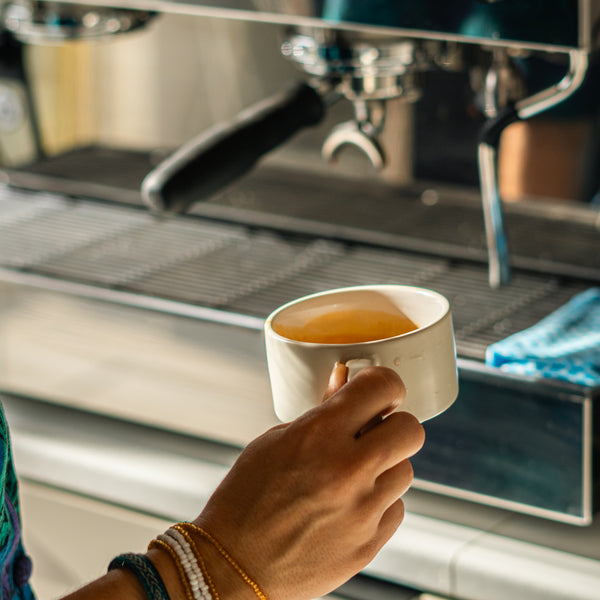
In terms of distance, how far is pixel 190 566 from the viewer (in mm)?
492

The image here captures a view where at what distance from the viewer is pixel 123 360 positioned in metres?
0.91

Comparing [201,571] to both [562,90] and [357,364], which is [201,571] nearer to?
[357,364]

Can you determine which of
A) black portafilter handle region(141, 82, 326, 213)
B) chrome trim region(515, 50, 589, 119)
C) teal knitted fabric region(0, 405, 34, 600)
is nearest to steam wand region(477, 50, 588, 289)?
chrome trim region(515, 50, 589, 119)

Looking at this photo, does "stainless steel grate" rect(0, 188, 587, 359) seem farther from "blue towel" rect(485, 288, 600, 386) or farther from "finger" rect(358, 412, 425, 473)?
"finger" rect(358, 412, 425, 473)

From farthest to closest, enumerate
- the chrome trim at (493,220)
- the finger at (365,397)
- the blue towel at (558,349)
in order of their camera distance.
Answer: the chrome trim at (493,220), the blue towel at (558,349), the finger at (365,397)

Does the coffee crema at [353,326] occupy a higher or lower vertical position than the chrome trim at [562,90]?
lower

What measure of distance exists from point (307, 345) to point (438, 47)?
17.3 inches

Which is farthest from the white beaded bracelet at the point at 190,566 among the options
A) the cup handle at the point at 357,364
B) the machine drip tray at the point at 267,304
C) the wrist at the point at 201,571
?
the machine drip tray at the point at 267,304

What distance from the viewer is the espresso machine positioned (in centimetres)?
76

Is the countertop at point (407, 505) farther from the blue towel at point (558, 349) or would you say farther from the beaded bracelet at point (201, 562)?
the beaded bracelet at point (201, 562)

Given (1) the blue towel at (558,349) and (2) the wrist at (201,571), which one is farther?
(1) the blue towel at (558,349)

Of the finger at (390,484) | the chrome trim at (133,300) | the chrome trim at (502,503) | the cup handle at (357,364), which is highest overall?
the cup handle at (357,364)

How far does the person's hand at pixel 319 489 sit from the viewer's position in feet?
1.58

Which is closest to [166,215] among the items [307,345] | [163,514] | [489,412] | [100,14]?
[100,14]
